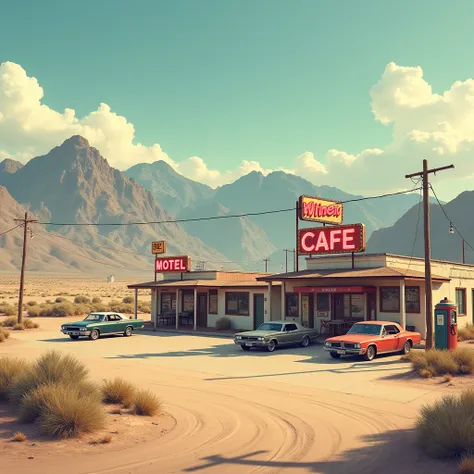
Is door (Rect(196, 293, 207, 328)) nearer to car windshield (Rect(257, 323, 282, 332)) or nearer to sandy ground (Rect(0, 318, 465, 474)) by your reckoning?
car windshield (Rect(257, 323, 282, 332))

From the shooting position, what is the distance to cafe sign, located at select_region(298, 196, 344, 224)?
33.4m

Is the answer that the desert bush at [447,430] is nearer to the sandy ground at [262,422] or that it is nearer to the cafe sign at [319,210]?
the sandy ground at [262,422]

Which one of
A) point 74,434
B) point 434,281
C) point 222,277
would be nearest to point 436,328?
point 434,281

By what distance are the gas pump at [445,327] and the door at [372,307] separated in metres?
7.37

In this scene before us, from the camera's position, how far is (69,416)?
986cm

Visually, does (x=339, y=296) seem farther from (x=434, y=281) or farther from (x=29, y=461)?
(x=29, y=461)

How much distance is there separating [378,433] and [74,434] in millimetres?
5655

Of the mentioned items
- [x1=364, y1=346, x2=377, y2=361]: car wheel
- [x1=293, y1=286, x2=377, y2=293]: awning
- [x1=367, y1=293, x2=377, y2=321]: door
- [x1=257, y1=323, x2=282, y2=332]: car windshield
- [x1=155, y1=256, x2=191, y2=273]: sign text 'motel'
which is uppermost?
[x1=155, y1=256, x2=191, y2=273]: sign text 'motel'

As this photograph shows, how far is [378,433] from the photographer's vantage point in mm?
10344

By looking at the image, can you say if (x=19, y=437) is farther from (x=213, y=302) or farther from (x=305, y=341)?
(x=213, y=302)

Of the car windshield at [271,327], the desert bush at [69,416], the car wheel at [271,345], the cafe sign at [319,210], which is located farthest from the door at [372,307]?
the desert bush at [69,416]

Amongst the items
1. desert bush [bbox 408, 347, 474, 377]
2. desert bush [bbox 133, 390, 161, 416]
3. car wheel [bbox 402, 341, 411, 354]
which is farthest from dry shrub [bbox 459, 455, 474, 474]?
car wheel [bbox 402, 341, 411, 354]

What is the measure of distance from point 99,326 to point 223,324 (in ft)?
28.1

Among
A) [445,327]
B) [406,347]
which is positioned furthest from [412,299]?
[445,327]
